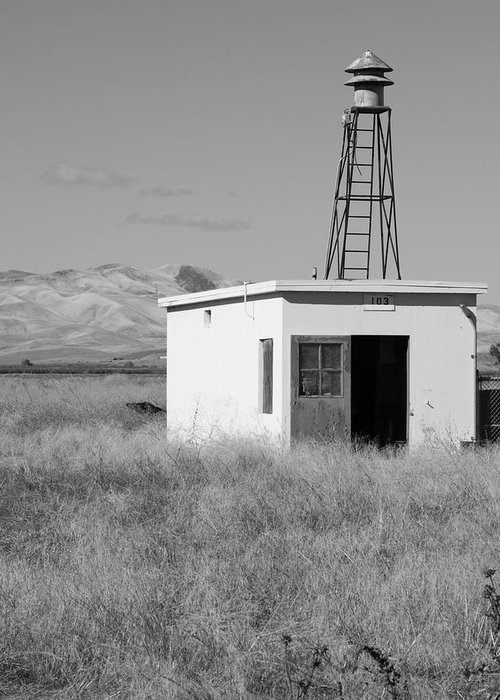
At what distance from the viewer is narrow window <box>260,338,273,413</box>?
16.8 meters

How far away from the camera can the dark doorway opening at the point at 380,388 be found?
1855 centimetres

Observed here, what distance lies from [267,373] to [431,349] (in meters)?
2.58

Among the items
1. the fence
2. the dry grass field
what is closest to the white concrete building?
the fence

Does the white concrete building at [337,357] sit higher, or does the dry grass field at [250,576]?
the white concrete building at [337,357]

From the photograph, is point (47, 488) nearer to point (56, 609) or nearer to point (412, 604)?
point (56, 609)

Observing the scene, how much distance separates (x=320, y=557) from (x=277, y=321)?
24.8 feet

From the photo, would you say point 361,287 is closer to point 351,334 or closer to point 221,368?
point 351,334

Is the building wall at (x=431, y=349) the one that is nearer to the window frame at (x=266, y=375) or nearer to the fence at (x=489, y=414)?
the fence at (x=489, y=414)

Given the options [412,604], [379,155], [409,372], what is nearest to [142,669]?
[412,604]

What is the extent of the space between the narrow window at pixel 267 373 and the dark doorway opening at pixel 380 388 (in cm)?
202

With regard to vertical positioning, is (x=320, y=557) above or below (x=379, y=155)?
below

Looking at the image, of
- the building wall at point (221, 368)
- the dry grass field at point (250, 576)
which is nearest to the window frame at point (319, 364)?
the building wall at point (221, 368)

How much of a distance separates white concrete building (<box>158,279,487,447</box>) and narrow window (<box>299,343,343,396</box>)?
0.01 m

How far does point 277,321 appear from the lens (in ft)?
53.6
